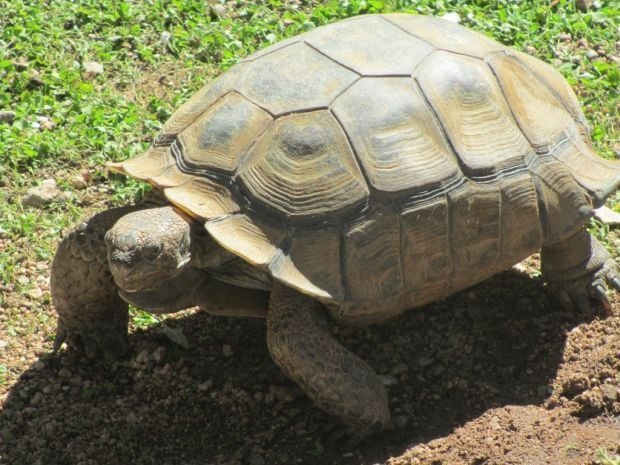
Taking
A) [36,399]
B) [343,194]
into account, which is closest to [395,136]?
[343,194]

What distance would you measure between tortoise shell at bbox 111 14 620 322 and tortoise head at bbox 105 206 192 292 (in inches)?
4.6

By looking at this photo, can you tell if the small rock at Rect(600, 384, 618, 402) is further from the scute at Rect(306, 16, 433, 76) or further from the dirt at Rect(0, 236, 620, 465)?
the scute at Rect(306, 16, 433, 76)

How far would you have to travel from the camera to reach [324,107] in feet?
13.0

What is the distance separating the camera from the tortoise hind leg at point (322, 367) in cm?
394

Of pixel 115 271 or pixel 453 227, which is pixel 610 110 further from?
pixel 115 271

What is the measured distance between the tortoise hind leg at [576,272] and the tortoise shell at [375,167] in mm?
270

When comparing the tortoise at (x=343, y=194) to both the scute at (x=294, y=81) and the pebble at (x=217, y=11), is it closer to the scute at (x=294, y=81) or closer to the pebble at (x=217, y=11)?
the scute at (x=294, y=81)

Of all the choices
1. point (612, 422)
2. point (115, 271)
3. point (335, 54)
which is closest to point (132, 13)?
point (335, 54)

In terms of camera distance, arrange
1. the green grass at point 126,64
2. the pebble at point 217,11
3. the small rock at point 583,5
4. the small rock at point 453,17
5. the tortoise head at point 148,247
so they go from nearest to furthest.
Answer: the tortoise head at point 148,247
the green grass at point 126,64
the small rock at point 453,17
the small rock at point 583,5
the pebble at point 217,11

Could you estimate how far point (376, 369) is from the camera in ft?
14.6

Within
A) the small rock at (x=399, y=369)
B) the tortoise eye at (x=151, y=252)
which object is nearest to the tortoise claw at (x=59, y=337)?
the tortoise eye at (x=151, y=252)

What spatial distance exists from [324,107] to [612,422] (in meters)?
1.78

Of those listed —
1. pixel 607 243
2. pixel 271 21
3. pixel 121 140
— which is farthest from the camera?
pixel 271 21

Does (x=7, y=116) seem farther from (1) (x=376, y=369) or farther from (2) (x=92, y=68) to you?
(1) (x=376, y=369)
